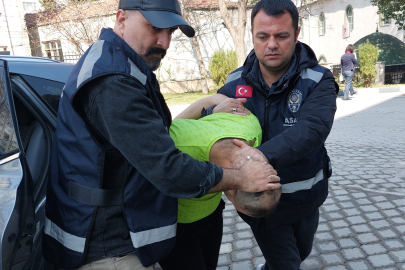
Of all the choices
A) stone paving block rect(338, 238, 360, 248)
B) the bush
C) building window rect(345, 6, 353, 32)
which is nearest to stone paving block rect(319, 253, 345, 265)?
stone paving block rect(338, 238, 360, 248)

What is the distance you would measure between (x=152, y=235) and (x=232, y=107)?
899 millimetres

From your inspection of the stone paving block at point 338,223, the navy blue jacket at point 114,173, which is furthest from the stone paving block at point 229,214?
the navy blue jacket at point 114,173

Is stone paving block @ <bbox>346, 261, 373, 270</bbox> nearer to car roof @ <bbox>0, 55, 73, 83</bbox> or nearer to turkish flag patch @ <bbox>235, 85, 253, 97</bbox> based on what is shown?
turkish flag patch @ <bbox>235, 85, 253, 97</bbox>

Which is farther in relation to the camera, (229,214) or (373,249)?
(229,214)

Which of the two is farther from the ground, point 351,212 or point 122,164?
point 122,164

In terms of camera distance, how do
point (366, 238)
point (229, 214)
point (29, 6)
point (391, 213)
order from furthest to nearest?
point (29, 6)
point (229, 214)
point (391, 213)
point (366, 238)

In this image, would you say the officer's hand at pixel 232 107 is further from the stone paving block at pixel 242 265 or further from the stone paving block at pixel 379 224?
the stone paving block at pixel 379 224

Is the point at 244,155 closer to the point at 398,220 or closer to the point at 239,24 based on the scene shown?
the point at 398,220

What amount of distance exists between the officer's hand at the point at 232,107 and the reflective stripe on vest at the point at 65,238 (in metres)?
1.03

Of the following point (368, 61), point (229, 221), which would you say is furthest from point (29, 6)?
point (229, 221)

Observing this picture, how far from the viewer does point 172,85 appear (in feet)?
70.1

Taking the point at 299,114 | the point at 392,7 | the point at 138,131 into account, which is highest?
the point at 392,7

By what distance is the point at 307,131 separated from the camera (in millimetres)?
1873

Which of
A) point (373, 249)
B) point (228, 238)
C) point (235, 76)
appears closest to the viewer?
point (235, 76)
